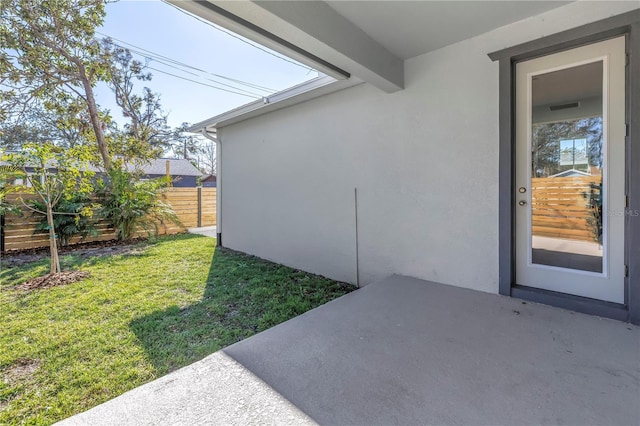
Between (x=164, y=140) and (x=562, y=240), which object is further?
(x=164, y=140)

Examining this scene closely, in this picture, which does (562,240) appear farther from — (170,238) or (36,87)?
(36,87)

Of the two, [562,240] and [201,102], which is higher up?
[201,102]

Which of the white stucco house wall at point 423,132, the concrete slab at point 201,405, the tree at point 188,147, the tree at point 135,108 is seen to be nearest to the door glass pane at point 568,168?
the white stucco house wall at point 423,132

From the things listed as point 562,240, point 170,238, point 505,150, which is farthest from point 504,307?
point 170,238

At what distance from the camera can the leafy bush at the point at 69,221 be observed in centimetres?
633

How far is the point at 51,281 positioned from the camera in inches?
164

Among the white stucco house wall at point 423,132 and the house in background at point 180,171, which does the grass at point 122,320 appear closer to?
→ the white stucco house wall at point 423,132

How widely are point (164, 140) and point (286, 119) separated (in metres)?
14.1

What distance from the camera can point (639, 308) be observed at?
7.36 ft

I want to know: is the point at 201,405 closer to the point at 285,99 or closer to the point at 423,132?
the point at 423,132

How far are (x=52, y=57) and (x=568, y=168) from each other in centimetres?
1162

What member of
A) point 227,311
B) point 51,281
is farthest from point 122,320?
point 51,281

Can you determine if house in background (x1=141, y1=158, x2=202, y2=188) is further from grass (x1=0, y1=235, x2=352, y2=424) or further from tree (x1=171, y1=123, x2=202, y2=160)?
grass (x1=0, y1=235, x2=352, y2=424)

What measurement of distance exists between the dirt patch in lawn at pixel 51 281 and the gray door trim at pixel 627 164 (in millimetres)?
5476
